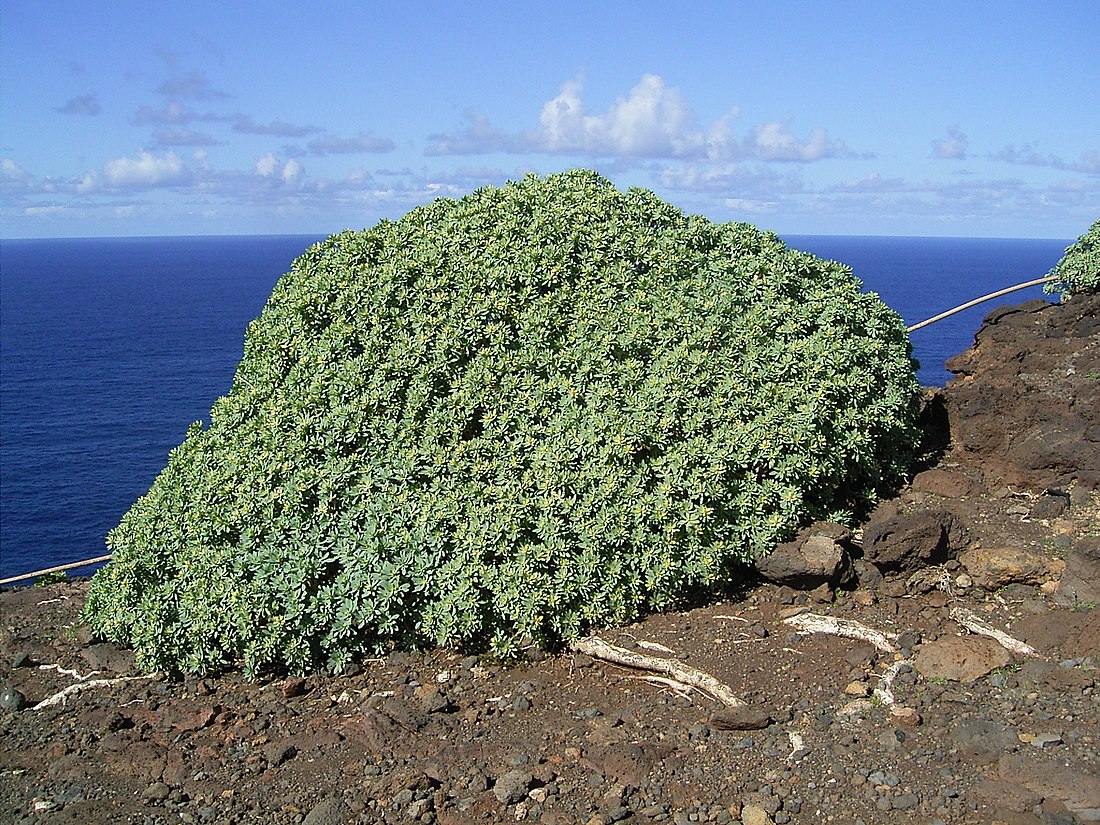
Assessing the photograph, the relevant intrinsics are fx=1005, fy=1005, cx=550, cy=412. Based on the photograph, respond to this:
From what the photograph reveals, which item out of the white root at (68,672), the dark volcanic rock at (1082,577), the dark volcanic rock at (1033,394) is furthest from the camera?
the dark volcanic rock at (1033,394)

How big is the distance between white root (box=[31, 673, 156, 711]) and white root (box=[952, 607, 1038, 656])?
6.38 m

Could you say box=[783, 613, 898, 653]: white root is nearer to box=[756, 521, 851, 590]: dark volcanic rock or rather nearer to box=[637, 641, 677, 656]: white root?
box=[756, 521, 851, 590]: dark volcanic rock

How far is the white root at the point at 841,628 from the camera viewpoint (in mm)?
7195

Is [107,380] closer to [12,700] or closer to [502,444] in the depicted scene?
[12,700]

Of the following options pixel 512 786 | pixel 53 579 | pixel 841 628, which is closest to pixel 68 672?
pixel 53 579

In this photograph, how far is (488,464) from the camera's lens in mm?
7867

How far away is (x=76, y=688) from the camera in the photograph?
27.0 feet

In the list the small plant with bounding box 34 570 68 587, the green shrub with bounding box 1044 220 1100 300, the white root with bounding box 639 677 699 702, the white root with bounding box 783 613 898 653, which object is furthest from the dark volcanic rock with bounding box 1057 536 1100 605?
the small plant with bounding box 34 570 68 587

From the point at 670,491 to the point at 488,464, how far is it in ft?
4.70

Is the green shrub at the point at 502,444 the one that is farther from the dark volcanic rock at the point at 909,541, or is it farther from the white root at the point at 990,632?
the white root at the point at 990,632

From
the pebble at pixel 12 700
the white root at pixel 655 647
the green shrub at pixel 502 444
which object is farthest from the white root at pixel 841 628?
the pebble at pixel 12 700

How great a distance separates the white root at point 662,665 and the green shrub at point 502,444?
0.54 feet

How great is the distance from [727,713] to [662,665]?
2.69 feet

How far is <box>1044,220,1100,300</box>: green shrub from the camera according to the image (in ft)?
38.5
